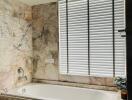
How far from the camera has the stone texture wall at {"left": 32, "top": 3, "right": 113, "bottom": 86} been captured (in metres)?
3.25

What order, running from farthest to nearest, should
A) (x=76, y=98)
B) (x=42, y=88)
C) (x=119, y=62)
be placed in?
(x=42, y=88), (x=76, y=98), (x=119, y=62)

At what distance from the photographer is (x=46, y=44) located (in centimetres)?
336

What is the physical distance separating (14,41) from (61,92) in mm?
1325

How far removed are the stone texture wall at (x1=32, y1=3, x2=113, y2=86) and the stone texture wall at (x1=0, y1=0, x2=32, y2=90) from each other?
0.43ft

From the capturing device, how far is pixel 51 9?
130 inches

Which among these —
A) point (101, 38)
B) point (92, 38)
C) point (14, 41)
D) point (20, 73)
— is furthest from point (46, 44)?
point (101, 38)

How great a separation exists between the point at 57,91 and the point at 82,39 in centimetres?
112

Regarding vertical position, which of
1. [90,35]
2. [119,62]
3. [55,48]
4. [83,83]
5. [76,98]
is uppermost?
[90,35]

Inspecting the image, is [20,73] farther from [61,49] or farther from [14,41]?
[61,49]

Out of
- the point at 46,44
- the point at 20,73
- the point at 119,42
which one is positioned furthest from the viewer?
the point at 46,44

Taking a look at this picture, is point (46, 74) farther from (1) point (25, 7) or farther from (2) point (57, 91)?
(1) point (25, 7)

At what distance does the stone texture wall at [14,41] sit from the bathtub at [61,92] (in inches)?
8.7

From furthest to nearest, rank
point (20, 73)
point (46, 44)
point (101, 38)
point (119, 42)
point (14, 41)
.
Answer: point (46, 44) → point (20, 73) → point (14, 41) → point (101, 38) → point (119, 42)

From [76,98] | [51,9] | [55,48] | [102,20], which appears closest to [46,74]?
[55,48]
